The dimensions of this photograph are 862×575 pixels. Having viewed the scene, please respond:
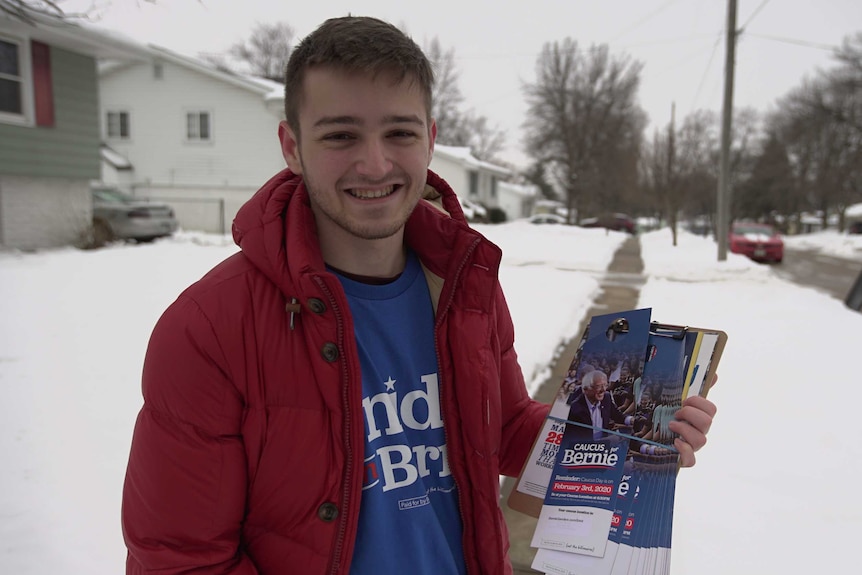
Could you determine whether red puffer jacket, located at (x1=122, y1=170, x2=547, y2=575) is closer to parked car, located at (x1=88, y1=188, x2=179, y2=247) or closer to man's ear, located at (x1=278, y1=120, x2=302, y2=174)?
man's ear, located at (x1=278, y1=120, x2=302, y2=174)

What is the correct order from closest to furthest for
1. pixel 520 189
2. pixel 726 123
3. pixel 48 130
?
pixel 48 130, pixel 726 123, pixel 520 189

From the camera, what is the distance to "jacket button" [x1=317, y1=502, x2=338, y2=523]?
1.26 meters

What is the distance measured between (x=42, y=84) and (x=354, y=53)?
1353cm

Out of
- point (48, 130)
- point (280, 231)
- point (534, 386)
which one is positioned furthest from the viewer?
point (48, 130)

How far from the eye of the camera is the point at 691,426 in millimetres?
1418

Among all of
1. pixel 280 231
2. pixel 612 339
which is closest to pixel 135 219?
pixel 280 231

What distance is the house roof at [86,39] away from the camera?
1127cm

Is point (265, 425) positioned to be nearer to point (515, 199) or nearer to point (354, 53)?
point (354, 53)

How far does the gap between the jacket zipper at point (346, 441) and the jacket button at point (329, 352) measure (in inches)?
0.5

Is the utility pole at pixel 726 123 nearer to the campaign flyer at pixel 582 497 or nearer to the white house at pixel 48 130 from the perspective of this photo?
the white house at pixel 48 130

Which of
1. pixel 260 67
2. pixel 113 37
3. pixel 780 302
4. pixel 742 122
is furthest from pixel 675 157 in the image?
pixel 742 122

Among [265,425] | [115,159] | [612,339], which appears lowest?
[265,425]

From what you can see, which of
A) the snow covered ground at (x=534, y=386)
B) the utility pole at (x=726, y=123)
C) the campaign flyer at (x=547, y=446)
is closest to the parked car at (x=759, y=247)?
the utility pole at (x=726, y=123)

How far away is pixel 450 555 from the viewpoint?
4.72 ft
